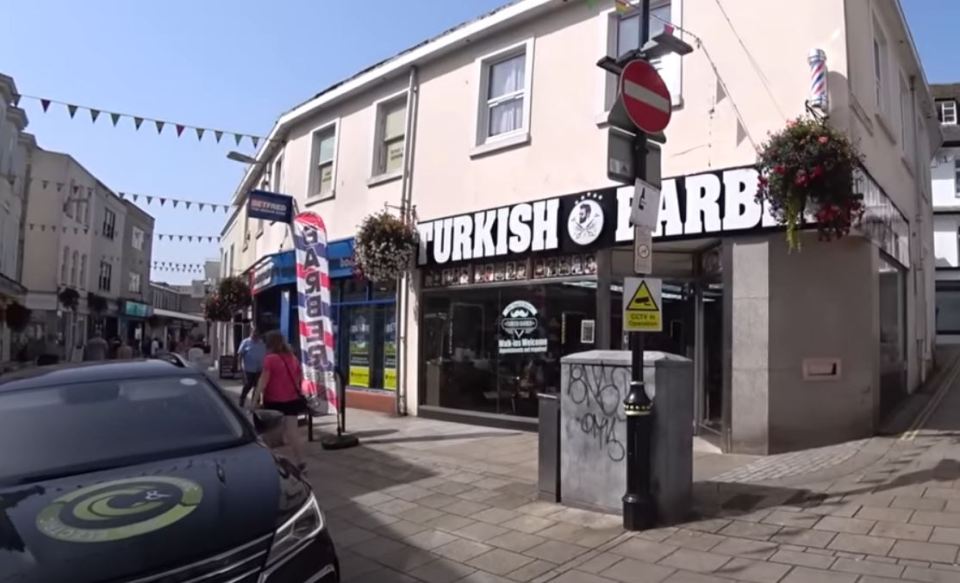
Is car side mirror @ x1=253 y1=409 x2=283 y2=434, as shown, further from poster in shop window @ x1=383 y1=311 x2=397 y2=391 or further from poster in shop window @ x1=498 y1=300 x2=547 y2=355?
poster in shop window @ x1=383 y1=311 x2=397 y2=391

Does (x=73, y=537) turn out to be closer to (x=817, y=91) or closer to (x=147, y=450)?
(x=147, y=450)

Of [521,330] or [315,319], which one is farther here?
[315,319]

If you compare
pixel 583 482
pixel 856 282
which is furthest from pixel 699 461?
pixel 856 282

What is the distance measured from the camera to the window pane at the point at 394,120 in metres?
13.7

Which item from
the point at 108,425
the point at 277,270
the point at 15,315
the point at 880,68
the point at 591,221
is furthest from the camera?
the point at 15,315

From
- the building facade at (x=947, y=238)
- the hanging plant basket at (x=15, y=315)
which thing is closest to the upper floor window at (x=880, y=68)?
A: the building facade at (x=947, y=238)

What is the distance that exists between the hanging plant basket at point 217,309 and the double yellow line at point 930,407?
70.3 ft

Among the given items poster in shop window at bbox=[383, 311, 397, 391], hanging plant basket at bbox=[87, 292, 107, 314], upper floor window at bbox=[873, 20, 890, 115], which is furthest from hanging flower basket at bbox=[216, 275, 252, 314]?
upper floor window at bbox=[873, 20, 890, 115]

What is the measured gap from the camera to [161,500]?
3.07 m

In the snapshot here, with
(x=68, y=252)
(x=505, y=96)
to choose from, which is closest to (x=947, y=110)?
(x=505, y=96)

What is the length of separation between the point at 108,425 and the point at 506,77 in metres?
9.23

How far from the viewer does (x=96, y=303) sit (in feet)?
130

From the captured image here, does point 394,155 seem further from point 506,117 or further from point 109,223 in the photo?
point 109,223

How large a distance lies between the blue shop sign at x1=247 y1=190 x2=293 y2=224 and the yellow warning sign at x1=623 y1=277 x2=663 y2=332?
12.1 m
